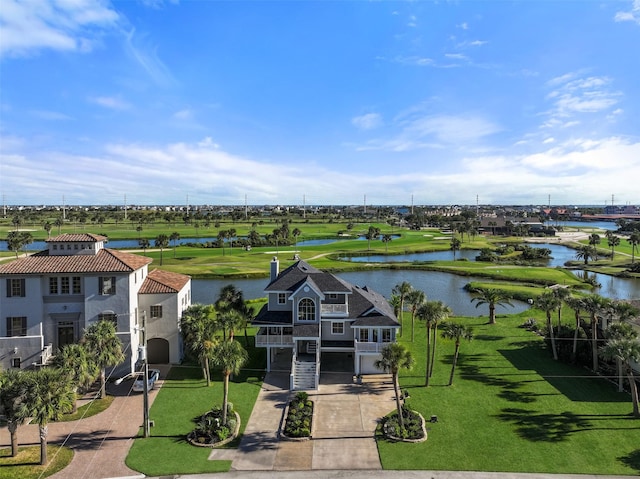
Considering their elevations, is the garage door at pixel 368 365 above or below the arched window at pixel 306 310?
below

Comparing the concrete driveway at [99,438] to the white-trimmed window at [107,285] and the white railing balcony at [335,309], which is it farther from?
the white railing balcony at [335,309]

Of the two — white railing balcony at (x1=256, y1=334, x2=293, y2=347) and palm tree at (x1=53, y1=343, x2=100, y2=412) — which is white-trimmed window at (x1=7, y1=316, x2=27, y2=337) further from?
white railing balcony at (x1=256, y1=334, x2=293, y2=347)

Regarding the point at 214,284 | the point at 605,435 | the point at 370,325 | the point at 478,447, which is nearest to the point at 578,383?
the point at 605,435

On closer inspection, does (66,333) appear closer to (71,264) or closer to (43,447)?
(71,264)

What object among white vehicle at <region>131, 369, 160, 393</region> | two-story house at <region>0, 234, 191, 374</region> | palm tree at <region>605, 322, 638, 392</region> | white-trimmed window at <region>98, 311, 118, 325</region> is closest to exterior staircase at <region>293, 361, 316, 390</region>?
white vehicle at <region>131, 369, 160, 393</region>

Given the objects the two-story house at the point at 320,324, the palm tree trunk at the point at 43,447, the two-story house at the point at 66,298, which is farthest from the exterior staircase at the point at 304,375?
the palm tree trunk at the point at 43,447

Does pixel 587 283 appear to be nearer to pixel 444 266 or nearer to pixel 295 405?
pixel 444 266

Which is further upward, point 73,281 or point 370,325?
point 73,281
